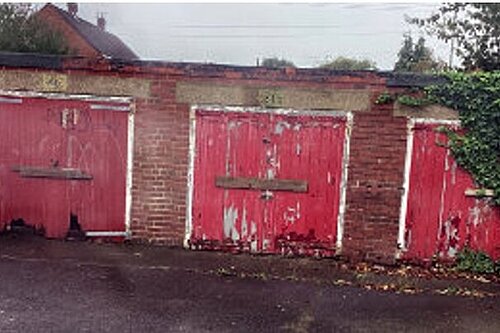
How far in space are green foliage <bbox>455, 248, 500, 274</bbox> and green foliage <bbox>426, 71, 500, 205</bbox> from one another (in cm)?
88

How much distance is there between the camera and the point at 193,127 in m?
9.12

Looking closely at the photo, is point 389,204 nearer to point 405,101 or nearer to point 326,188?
point 326,188

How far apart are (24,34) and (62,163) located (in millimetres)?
14865

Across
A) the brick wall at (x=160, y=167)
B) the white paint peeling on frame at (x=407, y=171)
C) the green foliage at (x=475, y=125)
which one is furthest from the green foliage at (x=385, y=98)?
the brick wall at (x=160, y=167)

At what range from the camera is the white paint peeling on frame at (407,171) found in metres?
8.71

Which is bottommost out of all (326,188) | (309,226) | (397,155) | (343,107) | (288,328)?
(288,328)

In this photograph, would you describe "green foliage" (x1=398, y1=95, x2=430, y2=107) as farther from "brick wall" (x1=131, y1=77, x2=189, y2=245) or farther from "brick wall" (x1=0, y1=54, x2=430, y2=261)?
"brick wall" (x1=131, y1=77, x2=189, y2=245)

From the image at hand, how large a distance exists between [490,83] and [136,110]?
216 inches

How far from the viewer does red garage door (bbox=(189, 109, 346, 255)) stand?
29.5ft

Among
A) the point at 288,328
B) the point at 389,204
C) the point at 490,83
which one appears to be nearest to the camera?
the point at 288,328

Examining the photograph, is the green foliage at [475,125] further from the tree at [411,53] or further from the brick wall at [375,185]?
the tree at [411,53]

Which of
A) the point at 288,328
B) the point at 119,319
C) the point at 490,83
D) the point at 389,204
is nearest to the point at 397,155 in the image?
the point at 389,204

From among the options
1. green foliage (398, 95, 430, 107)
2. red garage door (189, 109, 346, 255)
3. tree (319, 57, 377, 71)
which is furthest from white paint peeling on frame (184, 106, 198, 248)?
tree (319, 57, 377, 71)

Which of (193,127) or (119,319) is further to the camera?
(193,127)
